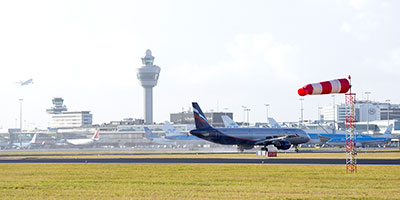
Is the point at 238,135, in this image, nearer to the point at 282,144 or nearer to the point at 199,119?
the point at 282,144

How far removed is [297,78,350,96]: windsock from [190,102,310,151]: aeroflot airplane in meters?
61.7

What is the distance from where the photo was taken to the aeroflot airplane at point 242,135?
10275cm

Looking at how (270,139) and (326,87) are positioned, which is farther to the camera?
(270,139)

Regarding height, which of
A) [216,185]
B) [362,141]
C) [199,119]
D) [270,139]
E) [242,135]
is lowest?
[362,141]

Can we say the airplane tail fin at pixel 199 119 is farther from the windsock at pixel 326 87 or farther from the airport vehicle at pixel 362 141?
the windsock at pixel 326 87

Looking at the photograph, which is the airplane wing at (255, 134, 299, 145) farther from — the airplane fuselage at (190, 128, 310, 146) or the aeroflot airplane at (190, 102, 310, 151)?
the airplane fuselage at (190, 128, 310, 146)

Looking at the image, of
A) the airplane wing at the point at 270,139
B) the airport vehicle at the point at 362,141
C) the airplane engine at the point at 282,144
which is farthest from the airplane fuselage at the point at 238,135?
the airport vehicle at the point at 362,141

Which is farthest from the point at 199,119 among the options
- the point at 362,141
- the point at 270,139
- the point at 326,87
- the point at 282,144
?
the point at 326,87

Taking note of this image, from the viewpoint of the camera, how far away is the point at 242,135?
106375 mm

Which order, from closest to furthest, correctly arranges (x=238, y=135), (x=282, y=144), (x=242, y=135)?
(x=282, y=144), (x=238, y=135), (x=242, y=135)

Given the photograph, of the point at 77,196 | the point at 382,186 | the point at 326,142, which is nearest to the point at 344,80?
the point at 382,186

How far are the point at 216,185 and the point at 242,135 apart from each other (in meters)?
67.8

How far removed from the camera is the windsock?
38719 mm

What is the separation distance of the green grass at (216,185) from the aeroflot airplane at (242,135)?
4994cm
